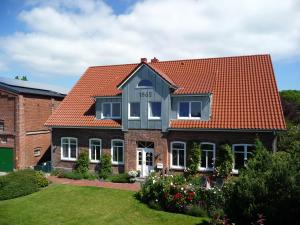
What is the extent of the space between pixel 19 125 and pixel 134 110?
12.1 meters

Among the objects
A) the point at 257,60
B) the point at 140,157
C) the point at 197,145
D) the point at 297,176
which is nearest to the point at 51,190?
the point at 140,157

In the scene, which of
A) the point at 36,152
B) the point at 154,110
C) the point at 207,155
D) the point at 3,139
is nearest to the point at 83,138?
the point at 154,110

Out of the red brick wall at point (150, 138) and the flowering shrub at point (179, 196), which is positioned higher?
the red brick wall at point (150, 138)

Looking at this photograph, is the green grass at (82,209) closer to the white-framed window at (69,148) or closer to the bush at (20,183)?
the bush at (20,183)

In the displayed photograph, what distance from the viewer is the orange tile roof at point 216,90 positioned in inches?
873

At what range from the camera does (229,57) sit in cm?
2752

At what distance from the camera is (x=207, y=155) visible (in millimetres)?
22891

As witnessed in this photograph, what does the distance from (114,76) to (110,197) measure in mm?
12827

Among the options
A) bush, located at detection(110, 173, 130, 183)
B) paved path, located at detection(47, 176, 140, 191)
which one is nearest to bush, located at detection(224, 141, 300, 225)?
paved path, located at detection(47, 176, 140, 191)

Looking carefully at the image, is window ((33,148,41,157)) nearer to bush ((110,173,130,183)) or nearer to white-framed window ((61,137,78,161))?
white-framed window ((61,137,78,161))

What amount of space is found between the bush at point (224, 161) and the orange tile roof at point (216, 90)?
149cm

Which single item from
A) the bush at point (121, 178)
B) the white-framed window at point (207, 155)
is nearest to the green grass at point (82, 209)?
the bush at point (121, 178)

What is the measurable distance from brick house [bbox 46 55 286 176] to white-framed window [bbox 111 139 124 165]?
8cm

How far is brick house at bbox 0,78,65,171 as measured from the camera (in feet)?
99.1
